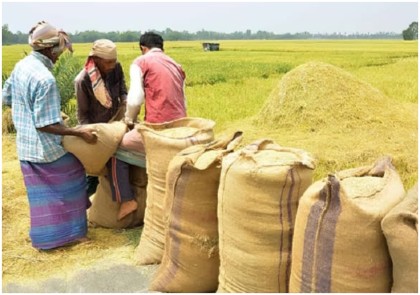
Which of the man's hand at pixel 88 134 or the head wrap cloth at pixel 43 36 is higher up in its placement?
the head wrap cloth at pixel 43 36

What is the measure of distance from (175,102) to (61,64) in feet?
18.7

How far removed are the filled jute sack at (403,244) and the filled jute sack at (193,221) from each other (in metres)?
1.09

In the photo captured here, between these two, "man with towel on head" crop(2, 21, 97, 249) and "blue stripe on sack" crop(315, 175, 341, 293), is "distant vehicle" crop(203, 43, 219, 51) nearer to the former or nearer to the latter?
"man with towel on head" crop(2, 21, 97, 249)

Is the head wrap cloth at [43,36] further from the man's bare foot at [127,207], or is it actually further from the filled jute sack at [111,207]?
the man's bare foot at [127,207]

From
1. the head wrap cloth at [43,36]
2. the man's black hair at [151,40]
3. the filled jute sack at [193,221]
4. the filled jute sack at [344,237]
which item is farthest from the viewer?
the man's black hair at [151,40]

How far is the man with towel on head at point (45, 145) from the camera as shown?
12.4ft

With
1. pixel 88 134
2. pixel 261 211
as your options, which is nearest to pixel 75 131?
pixel 88 134

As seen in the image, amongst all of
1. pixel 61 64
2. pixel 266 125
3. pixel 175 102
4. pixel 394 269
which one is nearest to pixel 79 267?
pixel 175 102

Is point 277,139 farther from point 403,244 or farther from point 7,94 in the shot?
point 403,244

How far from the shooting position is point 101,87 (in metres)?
4.32

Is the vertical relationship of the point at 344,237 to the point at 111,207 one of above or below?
above

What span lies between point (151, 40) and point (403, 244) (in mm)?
2619

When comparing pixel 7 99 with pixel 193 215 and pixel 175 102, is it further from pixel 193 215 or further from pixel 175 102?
pixel 193 215

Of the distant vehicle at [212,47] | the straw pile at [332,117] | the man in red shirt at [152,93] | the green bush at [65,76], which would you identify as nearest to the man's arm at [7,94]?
the man in red shirt at [152,93]
